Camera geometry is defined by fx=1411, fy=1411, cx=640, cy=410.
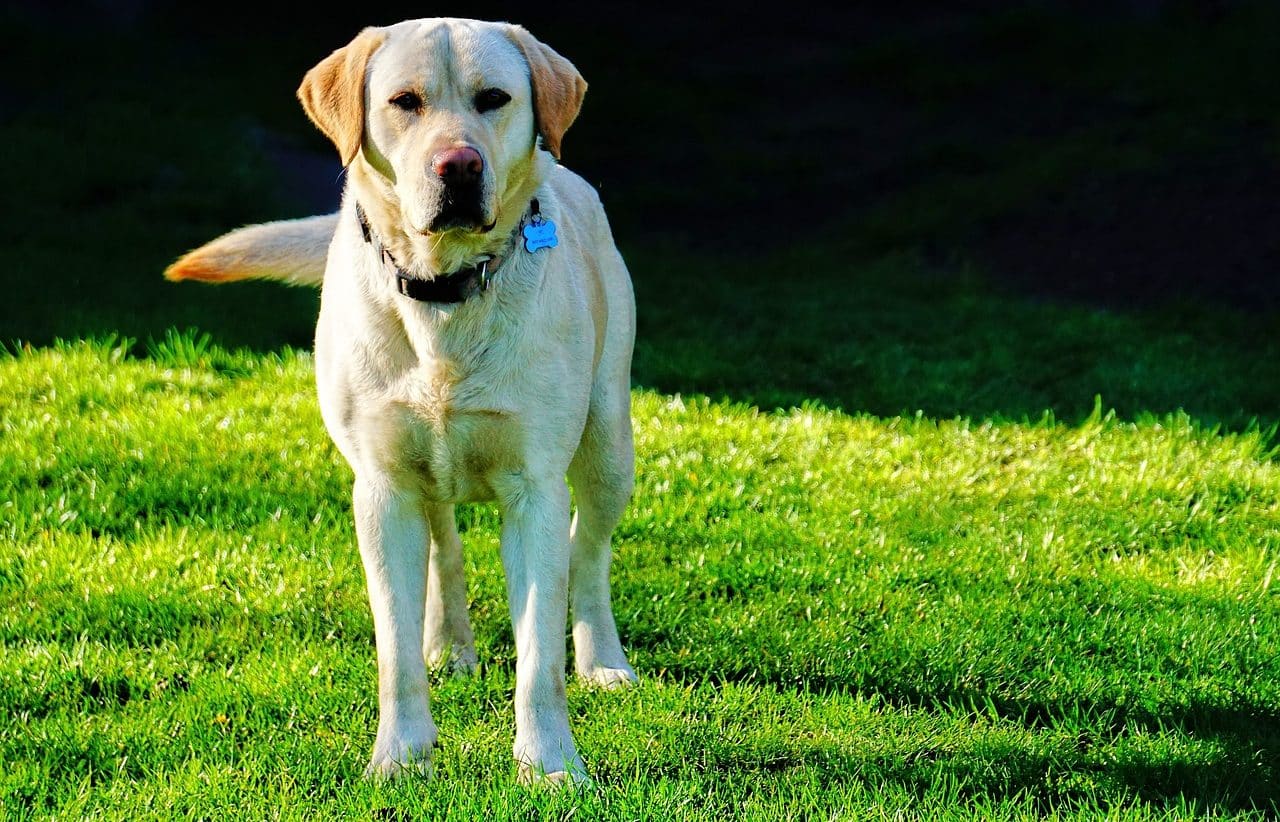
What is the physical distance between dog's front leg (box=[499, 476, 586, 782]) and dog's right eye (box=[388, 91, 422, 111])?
87 cm

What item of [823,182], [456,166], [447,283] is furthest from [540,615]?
[823,182]

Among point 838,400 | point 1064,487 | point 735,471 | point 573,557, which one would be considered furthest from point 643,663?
point 838,400

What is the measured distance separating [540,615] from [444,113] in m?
1.16

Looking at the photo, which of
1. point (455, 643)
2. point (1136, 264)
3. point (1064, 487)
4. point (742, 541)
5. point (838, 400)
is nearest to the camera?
point (455, 643)

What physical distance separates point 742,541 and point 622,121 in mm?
8598

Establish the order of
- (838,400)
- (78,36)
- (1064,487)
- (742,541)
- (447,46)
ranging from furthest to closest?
1. (78,36)
2. (838,400)
3. (1064,487)
4. (742,541)
5. (447,46)

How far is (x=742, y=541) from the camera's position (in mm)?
4789

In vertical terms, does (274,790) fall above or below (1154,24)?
below

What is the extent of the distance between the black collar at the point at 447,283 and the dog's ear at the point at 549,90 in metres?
0.33

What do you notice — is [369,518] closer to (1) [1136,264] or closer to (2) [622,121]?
(1) [1136,264]

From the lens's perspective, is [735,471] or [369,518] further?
[735,471]

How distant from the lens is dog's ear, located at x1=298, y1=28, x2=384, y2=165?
3.17 metres

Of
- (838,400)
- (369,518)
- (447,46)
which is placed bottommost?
(838,400)

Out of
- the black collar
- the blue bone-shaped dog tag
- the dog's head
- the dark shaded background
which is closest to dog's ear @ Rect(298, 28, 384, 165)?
the dog's head
